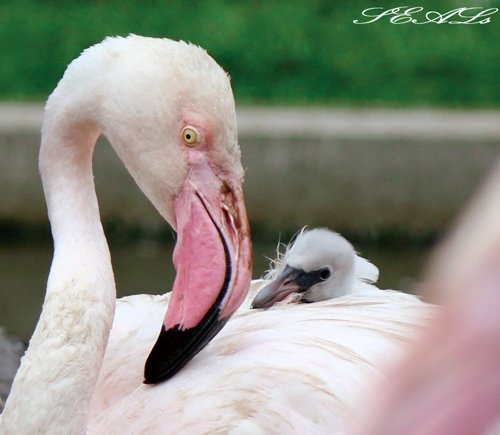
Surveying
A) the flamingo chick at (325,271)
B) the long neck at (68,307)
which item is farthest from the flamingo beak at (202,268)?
the flamingo chick at (325,271)

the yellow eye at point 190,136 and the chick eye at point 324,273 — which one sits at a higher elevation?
the yellow eye at point 190,136

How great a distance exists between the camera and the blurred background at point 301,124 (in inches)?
251

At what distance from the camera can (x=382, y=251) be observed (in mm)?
6332

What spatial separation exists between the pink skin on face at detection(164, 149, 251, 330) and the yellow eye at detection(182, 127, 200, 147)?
0.02 metres

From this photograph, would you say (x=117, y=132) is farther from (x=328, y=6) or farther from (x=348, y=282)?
(x=328, y=6)

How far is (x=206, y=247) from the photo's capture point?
232cm

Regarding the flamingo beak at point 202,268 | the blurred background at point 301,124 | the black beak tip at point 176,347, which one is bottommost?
the blurred background at point 301,124

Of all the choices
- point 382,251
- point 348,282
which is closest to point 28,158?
point 382,251

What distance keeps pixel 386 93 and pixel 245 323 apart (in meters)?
4.65

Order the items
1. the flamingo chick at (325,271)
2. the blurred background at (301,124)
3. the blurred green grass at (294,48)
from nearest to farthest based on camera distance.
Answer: the flamingo chick at (325,271), the blurred background at (301,124), the blurred green grass at (294,48)
